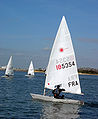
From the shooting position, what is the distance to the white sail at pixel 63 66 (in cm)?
2545

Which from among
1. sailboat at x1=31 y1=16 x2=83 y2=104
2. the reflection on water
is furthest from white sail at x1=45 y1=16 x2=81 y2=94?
the reflection on water

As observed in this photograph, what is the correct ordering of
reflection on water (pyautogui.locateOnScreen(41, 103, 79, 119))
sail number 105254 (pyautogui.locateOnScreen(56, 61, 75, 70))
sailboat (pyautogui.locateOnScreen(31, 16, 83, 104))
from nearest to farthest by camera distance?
Result: reflection on water (pyautogui.locateOnScreen(41, 103, 79, 119)) → sailboat (pyautogui.locateOnScreen(31, 16, 83, 104)) → sail number 105254 (pyautogui.locateOnScreen(56, 61, 75, 70))

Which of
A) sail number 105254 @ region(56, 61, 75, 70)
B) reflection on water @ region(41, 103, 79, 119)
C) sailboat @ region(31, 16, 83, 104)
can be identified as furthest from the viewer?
sail number 105254 @ region(56, 61, 75, 70)

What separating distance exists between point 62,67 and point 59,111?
578cm

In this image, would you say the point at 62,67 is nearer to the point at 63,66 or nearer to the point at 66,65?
the point at 63,66

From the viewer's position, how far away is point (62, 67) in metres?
25.9

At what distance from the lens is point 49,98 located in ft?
82.7

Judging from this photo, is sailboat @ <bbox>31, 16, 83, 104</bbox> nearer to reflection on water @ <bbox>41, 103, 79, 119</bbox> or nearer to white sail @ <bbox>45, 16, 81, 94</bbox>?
white sail @ <bbox>45, 16, 81, 94</bbox>

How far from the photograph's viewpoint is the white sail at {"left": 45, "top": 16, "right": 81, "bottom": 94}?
25.5 meters

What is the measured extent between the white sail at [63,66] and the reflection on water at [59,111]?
225cm

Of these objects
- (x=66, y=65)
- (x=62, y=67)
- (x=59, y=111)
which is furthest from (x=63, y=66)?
(x=59, y=111)

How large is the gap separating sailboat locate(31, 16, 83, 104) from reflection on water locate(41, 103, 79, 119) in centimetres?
188

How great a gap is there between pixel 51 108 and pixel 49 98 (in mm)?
2596

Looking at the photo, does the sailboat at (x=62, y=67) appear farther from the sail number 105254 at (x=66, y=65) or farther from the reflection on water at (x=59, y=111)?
the reflection on water at (x=59, y=111)
